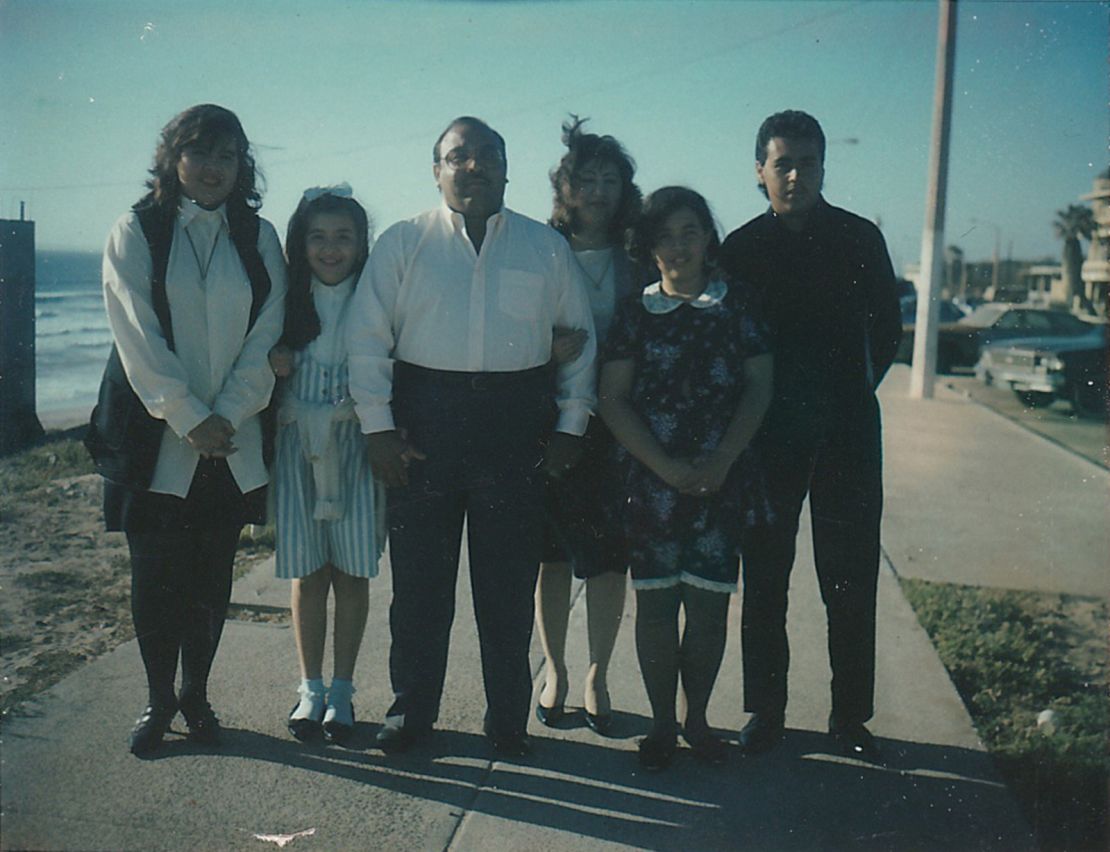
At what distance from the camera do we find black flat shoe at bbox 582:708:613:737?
10.9 ft

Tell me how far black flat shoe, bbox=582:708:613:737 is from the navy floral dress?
541 mm

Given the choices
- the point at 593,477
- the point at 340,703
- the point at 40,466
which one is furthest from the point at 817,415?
the point at 40,466

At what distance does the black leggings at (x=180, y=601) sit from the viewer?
307 centimetres

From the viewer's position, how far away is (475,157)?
304 cm

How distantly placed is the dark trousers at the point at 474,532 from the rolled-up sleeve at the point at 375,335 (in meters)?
0.09

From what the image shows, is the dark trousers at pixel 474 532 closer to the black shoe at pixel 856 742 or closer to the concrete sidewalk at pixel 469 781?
the concrete sidewalk at pixel 469 781

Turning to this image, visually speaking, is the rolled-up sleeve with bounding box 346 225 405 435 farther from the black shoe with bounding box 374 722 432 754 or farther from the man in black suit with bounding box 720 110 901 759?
the man in black suit with bounding box 720 110 901 759

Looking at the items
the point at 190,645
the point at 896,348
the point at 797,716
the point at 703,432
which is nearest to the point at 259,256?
the point at 190,645

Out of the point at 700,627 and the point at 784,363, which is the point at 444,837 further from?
the point at 784,363

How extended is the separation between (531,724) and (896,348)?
1803mm

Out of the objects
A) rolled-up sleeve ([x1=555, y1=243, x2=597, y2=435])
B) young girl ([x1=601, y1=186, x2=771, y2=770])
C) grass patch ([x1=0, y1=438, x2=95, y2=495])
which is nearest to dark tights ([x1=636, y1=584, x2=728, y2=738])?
young girl ([x1=601, y1=186, x2=771, y2=770])

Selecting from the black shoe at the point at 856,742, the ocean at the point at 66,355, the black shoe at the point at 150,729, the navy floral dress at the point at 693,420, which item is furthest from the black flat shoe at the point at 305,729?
the ocean at the point at 66,355

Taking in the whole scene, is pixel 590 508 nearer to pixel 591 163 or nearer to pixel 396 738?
pixel 396 738

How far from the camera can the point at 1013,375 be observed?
13.7 m
